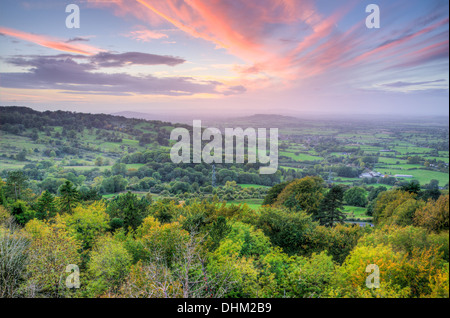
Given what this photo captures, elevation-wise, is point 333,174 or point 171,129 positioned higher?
point 171,129

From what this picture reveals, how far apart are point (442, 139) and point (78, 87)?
2012cm

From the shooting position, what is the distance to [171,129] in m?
35.0

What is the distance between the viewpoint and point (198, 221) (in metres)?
13.0

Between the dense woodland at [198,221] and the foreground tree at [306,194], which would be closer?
the dense woodland at [198,221]

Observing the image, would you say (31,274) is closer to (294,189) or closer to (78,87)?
(78,87)

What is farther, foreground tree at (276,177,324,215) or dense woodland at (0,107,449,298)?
foreground tree at (276,177,324,215)

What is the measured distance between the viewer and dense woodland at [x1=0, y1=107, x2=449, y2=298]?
6.98 m

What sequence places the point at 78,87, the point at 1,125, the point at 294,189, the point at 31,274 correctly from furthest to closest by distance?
the point at 1,125
the point at 294,189
the point at 78,87
the point at 31,274

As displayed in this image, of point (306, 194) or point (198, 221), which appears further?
point (306, 194)

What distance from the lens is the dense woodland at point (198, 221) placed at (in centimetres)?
698
